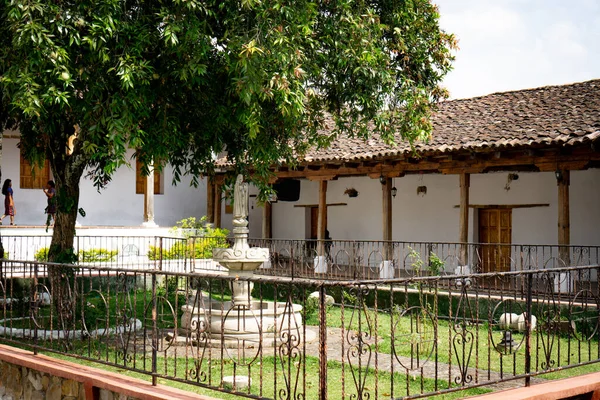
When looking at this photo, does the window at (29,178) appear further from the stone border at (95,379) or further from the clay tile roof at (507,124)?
the stone border at (95,379)

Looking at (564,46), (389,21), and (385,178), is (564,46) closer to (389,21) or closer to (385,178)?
(385,178)

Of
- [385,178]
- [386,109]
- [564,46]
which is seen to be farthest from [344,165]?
[564,46]

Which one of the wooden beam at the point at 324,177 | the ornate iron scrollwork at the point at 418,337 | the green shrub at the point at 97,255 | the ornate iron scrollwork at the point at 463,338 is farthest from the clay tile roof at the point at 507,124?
the ornate iron scrollwork at the point at 463,338

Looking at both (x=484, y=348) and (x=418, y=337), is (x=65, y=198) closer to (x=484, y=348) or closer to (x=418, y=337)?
(x=418, y=337)

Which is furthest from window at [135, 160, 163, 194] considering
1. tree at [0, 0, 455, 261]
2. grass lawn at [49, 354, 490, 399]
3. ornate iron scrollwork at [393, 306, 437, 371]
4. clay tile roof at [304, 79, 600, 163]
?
grass lawn at [49, 354, 490, 399]

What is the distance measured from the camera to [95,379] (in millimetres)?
6180

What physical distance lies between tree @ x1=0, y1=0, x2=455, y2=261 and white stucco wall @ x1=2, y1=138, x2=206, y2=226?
39.0 ft

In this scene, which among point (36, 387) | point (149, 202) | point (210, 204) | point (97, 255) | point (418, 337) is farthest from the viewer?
point (210, 204)

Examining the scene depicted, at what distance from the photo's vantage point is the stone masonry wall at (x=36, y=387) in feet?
21.3

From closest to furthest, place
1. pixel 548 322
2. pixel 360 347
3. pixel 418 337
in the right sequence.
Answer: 1. pixel 360 347
2. pixel 548 322
3. pixel 418 337

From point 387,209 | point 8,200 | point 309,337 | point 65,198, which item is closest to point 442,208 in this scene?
point 387,209

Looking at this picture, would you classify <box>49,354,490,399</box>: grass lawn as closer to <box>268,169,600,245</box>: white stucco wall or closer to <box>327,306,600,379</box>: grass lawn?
<box>327,306,600,379</box>: grass lawn

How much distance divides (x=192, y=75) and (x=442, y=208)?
1221cm

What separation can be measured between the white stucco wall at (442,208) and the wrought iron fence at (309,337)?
136 inches
